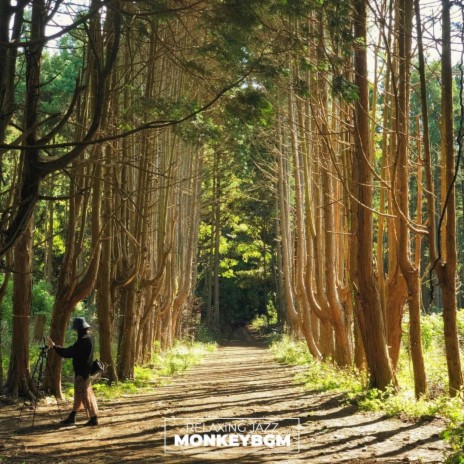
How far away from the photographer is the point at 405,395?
10891 mm

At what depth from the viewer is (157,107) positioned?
35.6 feet

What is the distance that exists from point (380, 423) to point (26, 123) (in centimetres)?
603

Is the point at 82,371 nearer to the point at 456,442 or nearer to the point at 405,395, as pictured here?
the point at 405,395

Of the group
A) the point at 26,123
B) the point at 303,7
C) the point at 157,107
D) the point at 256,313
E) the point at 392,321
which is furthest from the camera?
the point at 256,313

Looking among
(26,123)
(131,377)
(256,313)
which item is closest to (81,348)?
(26,123)

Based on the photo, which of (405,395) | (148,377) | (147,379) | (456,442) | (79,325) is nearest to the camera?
(456,442)

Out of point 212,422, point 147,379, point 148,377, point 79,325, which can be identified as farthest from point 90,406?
point 148,377

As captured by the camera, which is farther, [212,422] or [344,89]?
[212,422]

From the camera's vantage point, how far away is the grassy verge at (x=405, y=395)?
7.62 metres

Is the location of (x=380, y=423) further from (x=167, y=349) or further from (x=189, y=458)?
(x=167, y=349)

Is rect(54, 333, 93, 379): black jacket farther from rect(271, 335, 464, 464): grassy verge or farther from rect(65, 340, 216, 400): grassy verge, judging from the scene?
rect(271, 335, 464, 464): grassy verge

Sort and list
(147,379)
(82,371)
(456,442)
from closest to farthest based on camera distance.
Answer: (456,442), (82,371), (147,379)

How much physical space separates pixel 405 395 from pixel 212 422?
3391 mm

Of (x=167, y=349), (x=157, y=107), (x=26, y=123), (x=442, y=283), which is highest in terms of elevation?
(x=157, y=107)
